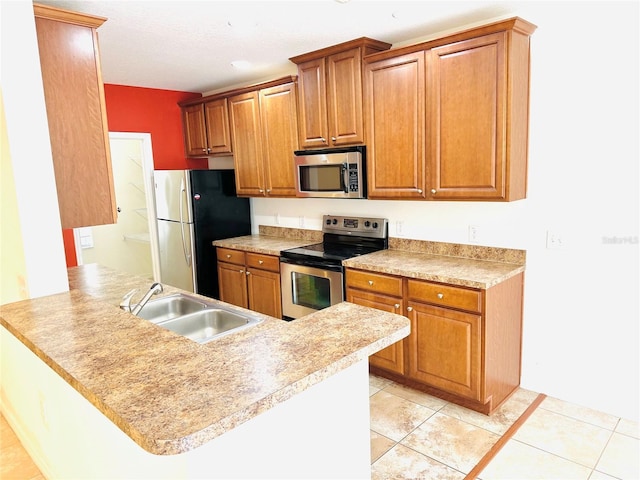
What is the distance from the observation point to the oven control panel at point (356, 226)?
3703 mm

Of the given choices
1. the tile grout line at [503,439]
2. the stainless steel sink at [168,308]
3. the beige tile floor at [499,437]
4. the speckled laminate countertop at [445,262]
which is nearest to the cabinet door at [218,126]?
the speckled laminate countertop at [445,262]

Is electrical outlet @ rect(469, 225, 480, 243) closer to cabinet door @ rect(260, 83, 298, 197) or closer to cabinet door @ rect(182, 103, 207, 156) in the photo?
cabinet door @ rect(260, 83, 298, 197)

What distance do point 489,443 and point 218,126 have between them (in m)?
3.66

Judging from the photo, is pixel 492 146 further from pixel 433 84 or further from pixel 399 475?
pixel 399 475

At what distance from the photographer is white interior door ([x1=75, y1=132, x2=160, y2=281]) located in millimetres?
5672

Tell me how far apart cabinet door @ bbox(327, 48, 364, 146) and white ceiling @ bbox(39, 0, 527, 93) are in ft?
0.48

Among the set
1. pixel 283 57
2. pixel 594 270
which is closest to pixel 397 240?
pixel 594 270

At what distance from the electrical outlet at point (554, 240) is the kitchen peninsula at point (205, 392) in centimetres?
179

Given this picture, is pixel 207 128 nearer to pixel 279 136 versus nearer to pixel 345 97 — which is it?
pixel 279 136

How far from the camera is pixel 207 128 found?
4738 mm

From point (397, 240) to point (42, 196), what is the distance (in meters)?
2.46

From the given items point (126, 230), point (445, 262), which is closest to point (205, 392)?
point (445, 262)

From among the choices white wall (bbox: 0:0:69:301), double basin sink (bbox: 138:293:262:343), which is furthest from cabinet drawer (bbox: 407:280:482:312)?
white wall (bbox: 0:0:69:301)

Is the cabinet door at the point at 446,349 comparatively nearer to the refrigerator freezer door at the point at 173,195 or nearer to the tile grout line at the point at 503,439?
the tile grout line at the point at 503,439
